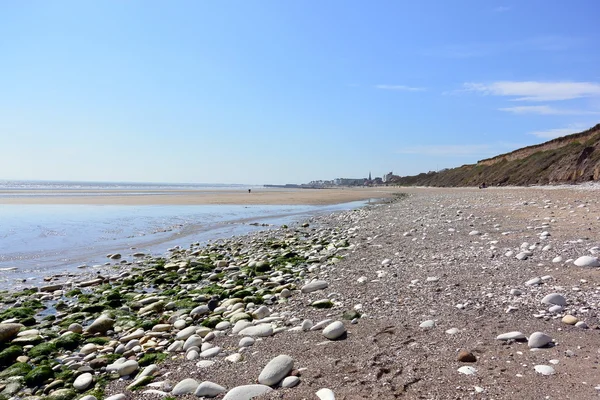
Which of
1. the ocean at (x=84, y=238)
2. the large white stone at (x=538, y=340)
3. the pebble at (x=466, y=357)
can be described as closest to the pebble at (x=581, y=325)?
the large white stone at (x=538, y=340)

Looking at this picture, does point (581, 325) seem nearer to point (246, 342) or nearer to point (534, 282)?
point (534, 282)

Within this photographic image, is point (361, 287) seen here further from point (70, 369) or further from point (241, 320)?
point (70, 369)

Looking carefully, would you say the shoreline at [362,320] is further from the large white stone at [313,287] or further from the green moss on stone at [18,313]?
the green moss on stone at [18,313]

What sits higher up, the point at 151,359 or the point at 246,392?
the point at 246,392

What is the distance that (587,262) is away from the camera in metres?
5.31

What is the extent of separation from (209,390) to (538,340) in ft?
8.87

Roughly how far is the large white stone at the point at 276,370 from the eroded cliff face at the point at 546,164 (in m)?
35.3

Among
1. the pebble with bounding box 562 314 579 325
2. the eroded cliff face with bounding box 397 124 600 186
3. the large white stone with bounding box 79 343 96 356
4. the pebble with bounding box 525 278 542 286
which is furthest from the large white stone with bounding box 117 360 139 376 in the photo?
the eroded cliff face with bounding box 397 124 600 186

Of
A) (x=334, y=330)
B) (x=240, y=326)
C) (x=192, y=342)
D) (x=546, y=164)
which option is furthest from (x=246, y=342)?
(x=546, y=164)

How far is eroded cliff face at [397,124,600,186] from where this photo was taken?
3414cm

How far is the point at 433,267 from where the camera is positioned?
6.52m

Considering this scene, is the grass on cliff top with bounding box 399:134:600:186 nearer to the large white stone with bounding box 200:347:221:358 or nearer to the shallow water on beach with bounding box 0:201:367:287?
the shallow water on beach with bounding box 0:201:367:287

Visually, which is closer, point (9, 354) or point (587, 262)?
point (9, 354)

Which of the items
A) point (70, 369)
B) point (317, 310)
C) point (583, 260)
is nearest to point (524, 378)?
point (317, 310)
